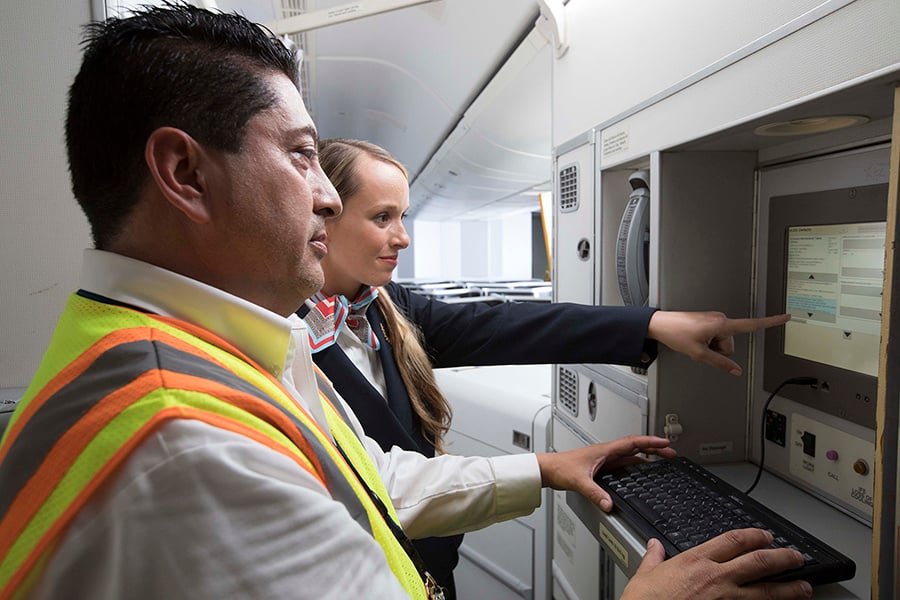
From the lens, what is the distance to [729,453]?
1398 mm

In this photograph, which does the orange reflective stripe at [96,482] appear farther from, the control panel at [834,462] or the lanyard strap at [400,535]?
the control panel at [834,462]

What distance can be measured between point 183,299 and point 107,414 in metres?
0.18

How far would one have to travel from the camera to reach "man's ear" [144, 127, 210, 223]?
0.63 m

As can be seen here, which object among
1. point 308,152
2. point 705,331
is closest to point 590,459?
point 705,331

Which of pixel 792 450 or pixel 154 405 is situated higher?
pixel 154 405

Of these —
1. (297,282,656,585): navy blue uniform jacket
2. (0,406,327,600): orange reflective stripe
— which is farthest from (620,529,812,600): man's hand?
(0,406,327,600): orange reflective stripe

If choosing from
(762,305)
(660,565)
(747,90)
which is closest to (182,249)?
(660,565)

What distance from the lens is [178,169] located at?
64 cm

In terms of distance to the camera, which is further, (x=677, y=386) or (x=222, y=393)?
(x=677, y=386)

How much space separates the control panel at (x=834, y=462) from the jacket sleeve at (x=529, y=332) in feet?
1.22

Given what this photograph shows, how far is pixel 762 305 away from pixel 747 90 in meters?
0.62

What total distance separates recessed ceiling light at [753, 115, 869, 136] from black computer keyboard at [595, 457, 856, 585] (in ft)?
2.28

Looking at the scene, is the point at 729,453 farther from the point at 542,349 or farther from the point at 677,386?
the point at 542,349

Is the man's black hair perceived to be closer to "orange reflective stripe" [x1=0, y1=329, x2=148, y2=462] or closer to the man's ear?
the man's ear
